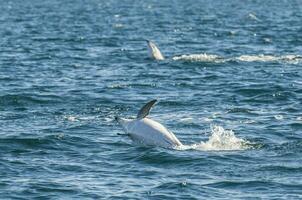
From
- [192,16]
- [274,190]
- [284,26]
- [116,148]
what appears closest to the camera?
[274,190]

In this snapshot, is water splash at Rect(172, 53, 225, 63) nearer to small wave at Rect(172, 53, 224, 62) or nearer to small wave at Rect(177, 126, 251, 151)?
small wave at Rect(172, 53, 224, 62)

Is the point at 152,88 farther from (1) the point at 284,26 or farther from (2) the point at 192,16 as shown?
(2) the point at 192,16

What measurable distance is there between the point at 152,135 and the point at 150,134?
0.07 m

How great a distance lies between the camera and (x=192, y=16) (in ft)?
314

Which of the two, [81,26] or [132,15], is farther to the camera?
[132,15]

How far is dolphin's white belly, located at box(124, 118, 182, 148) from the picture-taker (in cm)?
2427

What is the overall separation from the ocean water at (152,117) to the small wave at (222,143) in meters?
0.03

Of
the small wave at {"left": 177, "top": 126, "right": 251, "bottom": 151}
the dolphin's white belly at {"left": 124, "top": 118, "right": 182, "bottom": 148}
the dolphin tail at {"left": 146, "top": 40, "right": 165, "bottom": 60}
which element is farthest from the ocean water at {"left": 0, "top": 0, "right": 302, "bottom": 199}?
the dolphin tail at {"left": 146, "top": 40, "right": 165, "bottom": 60}

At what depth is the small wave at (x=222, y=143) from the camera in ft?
79.8

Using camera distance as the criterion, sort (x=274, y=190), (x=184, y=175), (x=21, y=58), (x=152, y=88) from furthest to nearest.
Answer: (x=21, y=58)
(x=152, y=88)
(x=184, y=175)
(x=274, y=190)

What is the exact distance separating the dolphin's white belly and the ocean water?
337 mm

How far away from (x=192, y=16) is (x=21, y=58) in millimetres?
49820

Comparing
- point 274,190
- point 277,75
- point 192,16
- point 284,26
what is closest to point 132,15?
point 192,16

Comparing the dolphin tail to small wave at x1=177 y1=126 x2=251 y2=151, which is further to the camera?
the dolphin tail
